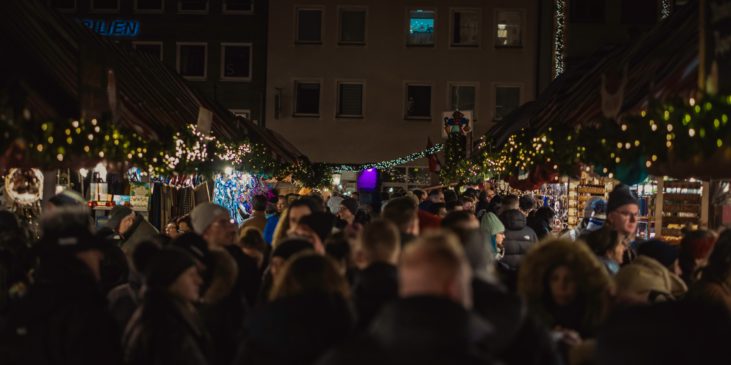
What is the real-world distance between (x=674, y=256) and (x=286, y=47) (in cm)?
3165

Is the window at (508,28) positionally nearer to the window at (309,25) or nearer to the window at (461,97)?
the window at (461,97)

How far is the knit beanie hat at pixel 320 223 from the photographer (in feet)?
23.5

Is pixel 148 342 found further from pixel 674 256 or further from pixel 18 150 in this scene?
pixel 674 256

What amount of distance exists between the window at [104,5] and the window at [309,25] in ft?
23.6

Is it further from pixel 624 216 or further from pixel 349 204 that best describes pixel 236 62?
pixel 624 216

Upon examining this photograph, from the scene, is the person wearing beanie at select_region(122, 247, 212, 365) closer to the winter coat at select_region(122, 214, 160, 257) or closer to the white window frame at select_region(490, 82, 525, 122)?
the winter coat at select_region(122, 214, 160, 257)

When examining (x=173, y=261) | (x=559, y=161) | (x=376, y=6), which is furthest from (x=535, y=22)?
(x=173, y=261)

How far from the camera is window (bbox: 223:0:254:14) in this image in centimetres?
3859

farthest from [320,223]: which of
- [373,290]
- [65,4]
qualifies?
[65,4]

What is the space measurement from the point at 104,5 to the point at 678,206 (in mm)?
29946


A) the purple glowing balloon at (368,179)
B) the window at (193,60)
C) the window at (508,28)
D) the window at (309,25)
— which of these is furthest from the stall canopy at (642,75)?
the window at (193,60)

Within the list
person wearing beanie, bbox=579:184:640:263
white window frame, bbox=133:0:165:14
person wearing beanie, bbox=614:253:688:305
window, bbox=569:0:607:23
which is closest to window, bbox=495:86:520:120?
window, bbox=569:0:607:23

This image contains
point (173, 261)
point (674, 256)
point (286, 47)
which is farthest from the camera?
point (286, 47)

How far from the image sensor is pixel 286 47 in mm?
38344
